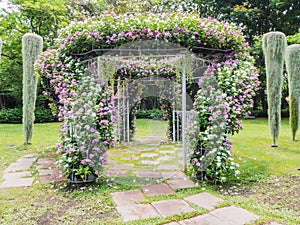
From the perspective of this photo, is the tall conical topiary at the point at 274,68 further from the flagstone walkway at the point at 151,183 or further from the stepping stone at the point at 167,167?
the stepping stone at the point at 167,167

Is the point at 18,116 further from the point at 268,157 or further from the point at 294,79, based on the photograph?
the point at 294,79

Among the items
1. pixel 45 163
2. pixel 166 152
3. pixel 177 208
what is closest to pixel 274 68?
pixel 166 152

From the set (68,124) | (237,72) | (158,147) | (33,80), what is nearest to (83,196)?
(68,124)

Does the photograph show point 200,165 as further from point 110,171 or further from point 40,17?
point 40,17

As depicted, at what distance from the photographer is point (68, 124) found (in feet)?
9.40

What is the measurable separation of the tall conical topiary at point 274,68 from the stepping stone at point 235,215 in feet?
11.5

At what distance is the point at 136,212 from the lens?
2.14 meters

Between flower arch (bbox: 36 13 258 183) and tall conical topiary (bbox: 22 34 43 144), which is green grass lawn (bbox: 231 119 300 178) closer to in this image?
flower arch (bbox: 36 13 258 183)

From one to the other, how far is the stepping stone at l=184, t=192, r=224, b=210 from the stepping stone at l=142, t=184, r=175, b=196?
266 millimetres

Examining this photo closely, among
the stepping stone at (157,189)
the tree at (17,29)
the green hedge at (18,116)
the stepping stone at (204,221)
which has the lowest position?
the stepping stone at (204,221)

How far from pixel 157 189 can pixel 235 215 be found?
3.04ft

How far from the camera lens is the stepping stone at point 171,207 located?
213 centimetres

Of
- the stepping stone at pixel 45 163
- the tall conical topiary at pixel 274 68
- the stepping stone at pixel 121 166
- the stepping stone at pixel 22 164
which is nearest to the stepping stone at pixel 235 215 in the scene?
the stepping stone at pixel 121 166

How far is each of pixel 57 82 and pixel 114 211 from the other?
1.84 meters
